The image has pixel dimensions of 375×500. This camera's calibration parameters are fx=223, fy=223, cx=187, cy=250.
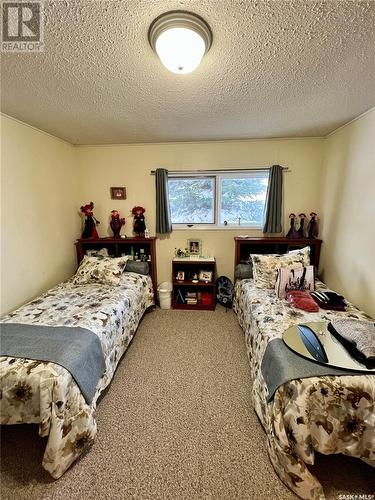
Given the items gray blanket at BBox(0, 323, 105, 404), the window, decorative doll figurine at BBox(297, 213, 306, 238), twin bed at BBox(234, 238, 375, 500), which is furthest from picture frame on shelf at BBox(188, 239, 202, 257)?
twin bed at BBox(234, 238, 375, 500)

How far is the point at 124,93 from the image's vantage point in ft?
5.63

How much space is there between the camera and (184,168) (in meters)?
3.12

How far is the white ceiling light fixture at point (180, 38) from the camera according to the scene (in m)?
1.03

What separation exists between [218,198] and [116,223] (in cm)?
151

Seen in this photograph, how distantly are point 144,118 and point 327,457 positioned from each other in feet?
9.77

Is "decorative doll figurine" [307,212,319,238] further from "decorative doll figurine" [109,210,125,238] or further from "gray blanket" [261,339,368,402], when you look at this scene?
"decorative doll figurine" [109,210,125,238]

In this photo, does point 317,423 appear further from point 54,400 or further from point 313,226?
point 313,226

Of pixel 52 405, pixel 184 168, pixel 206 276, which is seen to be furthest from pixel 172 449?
pixel 184 168

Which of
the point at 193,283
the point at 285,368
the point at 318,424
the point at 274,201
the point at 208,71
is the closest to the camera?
the point at 318,424

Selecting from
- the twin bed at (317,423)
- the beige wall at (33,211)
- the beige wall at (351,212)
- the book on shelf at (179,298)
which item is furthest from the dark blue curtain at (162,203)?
the twin bed at (317,423)

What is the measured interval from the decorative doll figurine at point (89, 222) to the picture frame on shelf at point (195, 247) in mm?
1380

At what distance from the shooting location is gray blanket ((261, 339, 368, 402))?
125 centimetres

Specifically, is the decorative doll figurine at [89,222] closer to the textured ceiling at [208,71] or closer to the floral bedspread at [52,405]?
the textured ceiling at [208,71]

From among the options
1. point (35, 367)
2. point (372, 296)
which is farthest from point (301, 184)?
point (35, 367)
